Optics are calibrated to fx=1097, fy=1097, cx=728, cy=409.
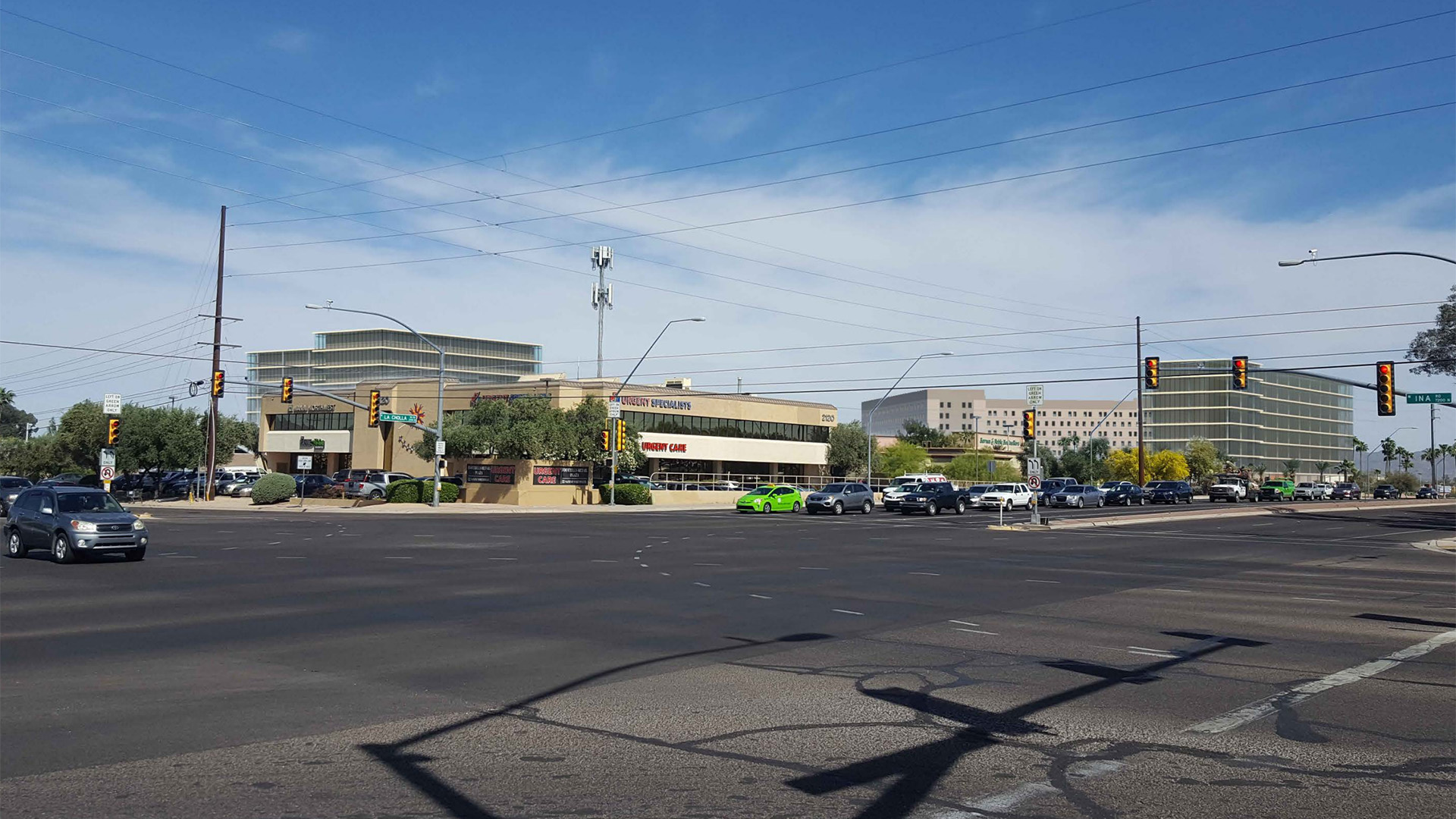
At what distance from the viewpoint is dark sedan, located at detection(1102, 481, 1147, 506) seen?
73188mm

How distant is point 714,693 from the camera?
971 centimetres

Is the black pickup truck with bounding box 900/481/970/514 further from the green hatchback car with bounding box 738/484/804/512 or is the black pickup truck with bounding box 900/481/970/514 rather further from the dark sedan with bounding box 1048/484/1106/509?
the dark sedan with bounding box 1048/484/1106/509

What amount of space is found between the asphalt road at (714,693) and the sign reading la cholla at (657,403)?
57.9m

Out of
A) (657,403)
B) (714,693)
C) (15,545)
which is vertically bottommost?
(714,693)

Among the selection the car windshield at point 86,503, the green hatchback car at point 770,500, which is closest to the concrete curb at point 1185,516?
the green hatchback car at point 770,500

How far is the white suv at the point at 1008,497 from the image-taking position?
202ft

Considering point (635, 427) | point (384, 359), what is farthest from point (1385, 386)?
point (384, 359)

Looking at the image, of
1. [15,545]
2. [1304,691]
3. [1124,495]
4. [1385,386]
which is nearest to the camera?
[1304,691]

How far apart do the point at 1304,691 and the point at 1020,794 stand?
488 centimetres

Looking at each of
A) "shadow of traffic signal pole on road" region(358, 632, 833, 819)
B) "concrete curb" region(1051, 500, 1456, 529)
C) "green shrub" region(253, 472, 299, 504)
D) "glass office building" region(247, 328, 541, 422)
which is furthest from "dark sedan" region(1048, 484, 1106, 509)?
"glass office building" region(247, 328, 541, 422)

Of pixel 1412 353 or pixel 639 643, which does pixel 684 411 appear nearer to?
pixel 1412 353

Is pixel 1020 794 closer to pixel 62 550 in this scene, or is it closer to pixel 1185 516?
pixel 62 550

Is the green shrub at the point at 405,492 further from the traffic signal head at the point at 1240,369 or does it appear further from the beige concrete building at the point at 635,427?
the traffic signal head at the point at 1240,369

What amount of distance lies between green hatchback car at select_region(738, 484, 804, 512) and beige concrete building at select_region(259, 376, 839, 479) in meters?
21.1
